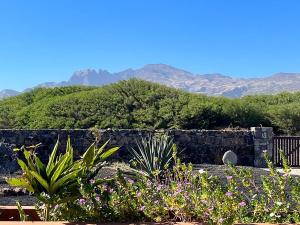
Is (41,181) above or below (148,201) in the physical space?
above

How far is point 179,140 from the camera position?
16922mm

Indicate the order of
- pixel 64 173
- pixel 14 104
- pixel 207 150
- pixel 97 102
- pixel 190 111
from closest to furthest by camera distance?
pixel 64 173
pixel 207 150
pixel 190 111
pixel 97 102
pixel 14 104

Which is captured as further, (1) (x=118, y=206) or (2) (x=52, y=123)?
(2) (x=52, y=123)

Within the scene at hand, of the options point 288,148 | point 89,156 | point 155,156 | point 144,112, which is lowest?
point 288,148

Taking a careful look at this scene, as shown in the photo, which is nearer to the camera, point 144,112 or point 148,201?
point 148,201

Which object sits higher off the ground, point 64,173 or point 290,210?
point 64,173

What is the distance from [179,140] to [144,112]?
5923mm

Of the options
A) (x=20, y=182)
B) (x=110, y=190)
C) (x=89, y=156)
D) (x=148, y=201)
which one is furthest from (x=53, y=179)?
(x=148, y=201)

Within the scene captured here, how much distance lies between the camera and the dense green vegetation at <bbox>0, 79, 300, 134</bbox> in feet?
70.9

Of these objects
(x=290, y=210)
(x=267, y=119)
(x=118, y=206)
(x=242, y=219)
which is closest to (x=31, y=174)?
(x=118, y=206)

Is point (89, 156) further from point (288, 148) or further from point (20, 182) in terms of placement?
point (288, 148)

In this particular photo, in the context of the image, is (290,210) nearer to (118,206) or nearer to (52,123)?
(118,206)

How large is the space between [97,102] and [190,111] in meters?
4.83

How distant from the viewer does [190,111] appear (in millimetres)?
21500
